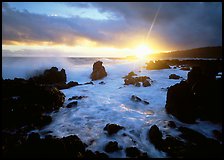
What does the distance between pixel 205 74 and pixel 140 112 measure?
4379mm

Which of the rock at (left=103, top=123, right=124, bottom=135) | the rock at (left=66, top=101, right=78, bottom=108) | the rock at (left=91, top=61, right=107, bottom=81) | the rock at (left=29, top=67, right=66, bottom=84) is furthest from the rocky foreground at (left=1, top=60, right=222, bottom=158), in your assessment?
the rock at (left=91, top=61, right=107, bottom=81)

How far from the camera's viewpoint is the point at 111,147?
6.67 m

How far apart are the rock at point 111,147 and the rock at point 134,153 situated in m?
0.40

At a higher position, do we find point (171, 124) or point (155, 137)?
point (171, 124)

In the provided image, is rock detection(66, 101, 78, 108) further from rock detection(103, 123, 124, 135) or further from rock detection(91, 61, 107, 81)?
rock detection(91, 61, 107, 81)

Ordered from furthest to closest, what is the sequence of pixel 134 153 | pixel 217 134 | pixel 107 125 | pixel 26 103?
pixel 26 103 < pixel 107 125 < pixel 217 134 < pixel 134 153

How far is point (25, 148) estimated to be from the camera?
19.0ft

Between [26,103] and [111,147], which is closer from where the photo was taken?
[111,147]

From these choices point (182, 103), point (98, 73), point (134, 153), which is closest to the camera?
point (134, 153)

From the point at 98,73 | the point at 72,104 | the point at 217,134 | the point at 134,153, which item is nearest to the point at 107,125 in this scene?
the point at 134,153

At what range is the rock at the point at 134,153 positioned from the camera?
624cm

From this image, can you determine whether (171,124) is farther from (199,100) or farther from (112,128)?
(112,128)

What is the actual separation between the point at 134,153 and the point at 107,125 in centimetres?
222

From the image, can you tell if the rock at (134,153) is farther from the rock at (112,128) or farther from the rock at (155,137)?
the rock at (112,128)
